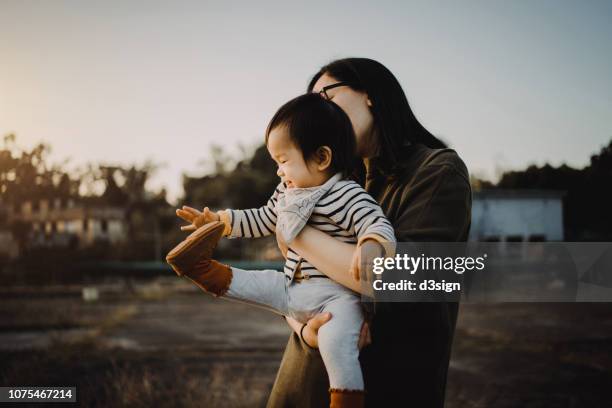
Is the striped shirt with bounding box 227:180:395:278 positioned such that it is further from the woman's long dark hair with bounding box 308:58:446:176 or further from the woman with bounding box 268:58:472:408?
the woman's long dark hair with bounding box 308:58:446:176

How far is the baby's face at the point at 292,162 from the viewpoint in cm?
149

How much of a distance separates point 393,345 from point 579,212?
580cm

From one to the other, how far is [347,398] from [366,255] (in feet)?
1.20

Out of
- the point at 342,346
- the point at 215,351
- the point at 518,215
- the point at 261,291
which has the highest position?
the point at 518,215

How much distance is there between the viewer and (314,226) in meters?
1.53

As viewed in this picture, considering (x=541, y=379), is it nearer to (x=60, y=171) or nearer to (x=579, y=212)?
(x=579, y=212)

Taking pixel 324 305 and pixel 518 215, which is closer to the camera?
pixel 324 305

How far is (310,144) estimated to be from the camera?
4.85 feet

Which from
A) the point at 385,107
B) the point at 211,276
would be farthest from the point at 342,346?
the point at 385,107

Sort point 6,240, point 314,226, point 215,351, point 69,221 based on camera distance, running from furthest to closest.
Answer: point 69,221 < point 6,240 < point 215,351 < point 314,226

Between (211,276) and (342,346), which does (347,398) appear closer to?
(342,346)

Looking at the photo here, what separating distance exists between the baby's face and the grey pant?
0.27 metres

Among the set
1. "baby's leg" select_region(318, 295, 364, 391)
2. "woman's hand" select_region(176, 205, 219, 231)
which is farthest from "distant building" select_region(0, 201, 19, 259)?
"baby's leg" select_region(318, 295, 364, 391)

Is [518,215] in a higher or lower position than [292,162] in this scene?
lower
